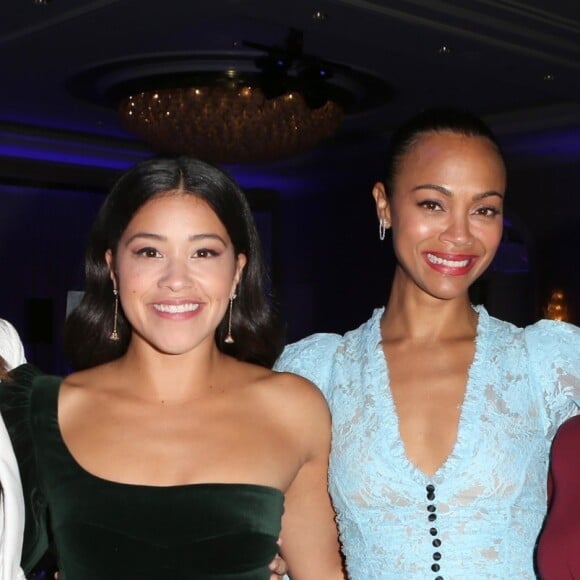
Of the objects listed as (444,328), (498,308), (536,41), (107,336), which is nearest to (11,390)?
(107,336)

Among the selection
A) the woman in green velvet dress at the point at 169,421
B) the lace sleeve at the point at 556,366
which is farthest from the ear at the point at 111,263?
the lace sleeve at the point at 556,366

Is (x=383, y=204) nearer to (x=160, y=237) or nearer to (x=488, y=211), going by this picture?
(x=488, y=211)

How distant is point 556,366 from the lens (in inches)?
89.0

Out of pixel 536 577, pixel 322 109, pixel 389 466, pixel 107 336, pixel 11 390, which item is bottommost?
pixel 536 577

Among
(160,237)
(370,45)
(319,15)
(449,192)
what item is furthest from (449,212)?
(370,45)

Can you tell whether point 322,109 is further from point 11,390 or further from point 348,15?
point 11,390

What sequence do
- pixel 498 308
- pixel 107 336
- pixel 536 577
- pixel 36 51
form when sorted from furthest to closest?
pixel 498 308 < pixel 36 51 < pixel 107 336 < pixel 536 577

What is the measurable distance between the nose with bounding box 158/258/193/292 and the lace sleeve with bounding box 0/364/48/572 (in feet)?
1.21

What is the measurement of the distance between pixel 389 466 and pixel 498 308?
8.62 meters

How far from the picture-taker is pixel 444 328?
2410mm

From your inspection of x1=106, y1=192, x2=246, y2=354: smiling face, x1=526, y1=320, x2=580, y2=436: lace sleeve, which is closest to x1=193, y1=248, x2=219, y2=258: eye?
x1=106, y1=192, x2=246, y2=354: smiling face

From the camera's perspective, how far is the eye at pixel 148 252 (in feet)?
6.94

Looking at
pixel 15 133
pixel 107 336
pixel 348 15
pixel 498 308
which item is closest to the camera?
pixel 107 336

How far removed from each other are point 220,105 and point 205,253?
17.8ft
